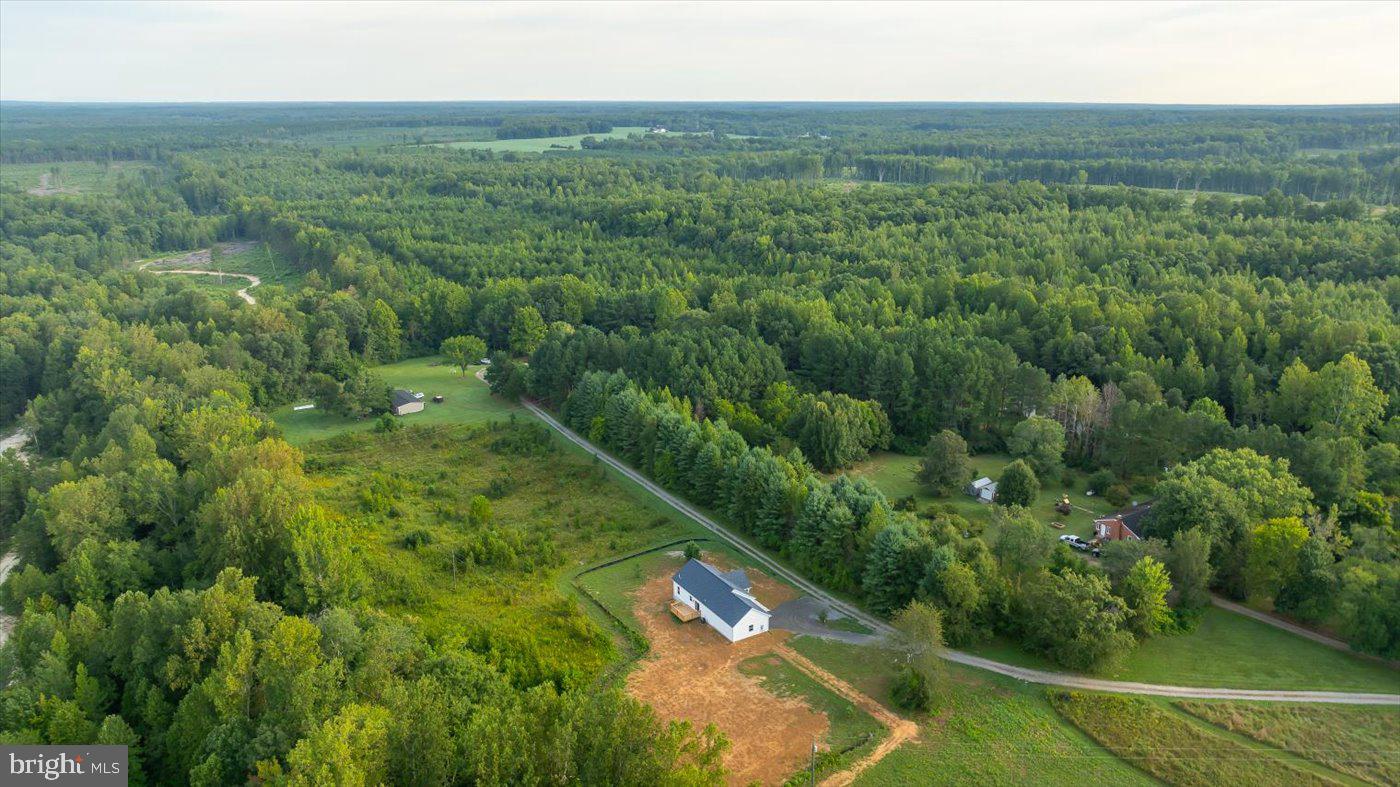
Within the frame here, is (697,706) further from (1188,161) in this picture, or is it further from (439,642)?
(1188,161)

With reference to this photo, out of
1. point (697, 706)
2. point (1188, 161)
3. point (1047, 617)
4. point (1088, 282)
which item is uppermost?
point (1188, 161)

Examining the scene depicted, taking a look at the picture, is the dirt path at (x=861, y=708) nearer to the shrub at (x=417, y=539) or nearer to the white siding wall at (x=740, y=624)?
the white siding wall at (x=740, y=624)

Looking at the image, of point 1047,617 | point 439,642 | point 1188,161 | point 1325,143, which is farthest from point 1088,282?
point 1325,143

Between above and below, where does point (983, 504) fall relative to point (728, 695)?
above

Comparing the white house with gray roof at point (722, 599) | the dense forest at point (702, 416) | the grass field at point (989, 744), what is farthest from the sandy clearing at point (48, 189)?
the grass field at point (989, 744)

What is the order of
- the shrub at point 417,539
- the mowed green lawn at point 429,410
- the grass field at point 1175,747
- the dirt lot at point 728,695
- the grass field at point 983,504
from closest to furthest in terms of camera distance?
the grass field at point 1175,747 < the dirt lot at point 728,695 < the shrub at point 417,539 < the grass field at point 983,504 < the mowed green lawn at point 429,410

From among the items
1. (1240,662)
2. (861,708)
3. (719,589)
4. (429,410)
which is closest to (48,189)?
(429,410)

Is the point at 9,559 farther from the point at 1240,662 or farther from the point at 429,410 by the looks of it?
the point at 1240,662
